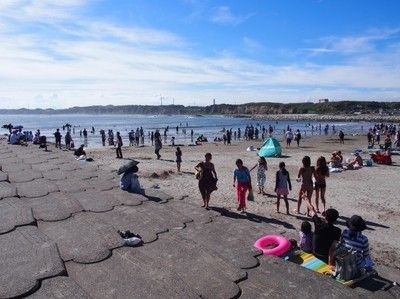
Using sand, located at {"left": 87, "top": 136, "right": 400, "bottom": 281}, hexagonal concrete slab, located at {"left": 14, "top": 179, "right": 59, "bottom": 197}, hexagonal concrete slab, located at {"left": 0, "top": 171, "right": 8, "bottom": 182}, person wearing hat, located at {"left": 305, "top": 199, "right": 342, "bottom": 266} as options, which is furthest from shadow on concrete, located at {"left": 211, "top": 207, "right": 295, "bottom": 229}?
hexagonal concrete slab, located at {"left": 0, "top": 171, "right": 8, "bottom": 182}

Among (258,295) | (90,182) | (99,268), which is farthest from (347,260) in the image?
(90,182)

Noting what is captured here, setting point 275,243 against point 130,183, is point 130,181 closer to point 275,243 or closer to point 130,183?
point 130,183

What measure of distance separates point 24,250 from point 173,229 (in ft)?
6.54

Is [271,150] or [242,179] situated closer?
[242,179]

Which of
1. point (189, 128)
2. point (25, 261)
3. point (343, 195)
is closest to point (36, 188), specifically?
point (25, 261)

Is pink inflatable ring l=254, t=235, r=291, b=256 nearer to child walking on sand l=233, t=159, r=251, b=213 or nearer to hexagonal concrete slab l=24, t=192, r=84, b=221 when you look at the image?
hexagonal concrete slab l=24, t=192, r=84, b=221

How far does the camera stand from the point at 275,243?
18.3ft

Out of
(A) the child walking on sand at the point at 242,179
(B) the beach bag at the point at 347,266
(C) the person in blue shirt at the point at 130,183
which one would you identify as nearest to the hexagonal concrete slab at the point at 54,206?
(C) the person in blue shirt at the point at 130,183

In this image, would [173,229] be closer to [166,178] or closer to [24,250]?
[24,250]

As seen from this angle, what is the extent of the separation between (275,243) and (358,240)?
48.3 inches

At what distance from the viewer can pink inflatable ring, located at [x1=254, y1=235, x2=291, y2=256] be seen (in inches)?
206

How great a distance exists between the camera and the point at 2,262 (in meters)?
4.06

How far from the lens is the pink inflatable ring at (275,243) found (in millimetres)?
5240

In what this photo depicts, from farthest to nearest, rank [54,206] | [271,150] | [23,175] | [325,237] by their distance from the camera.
A: [271,150]
[23,175]
[54,206]
[325,237]
